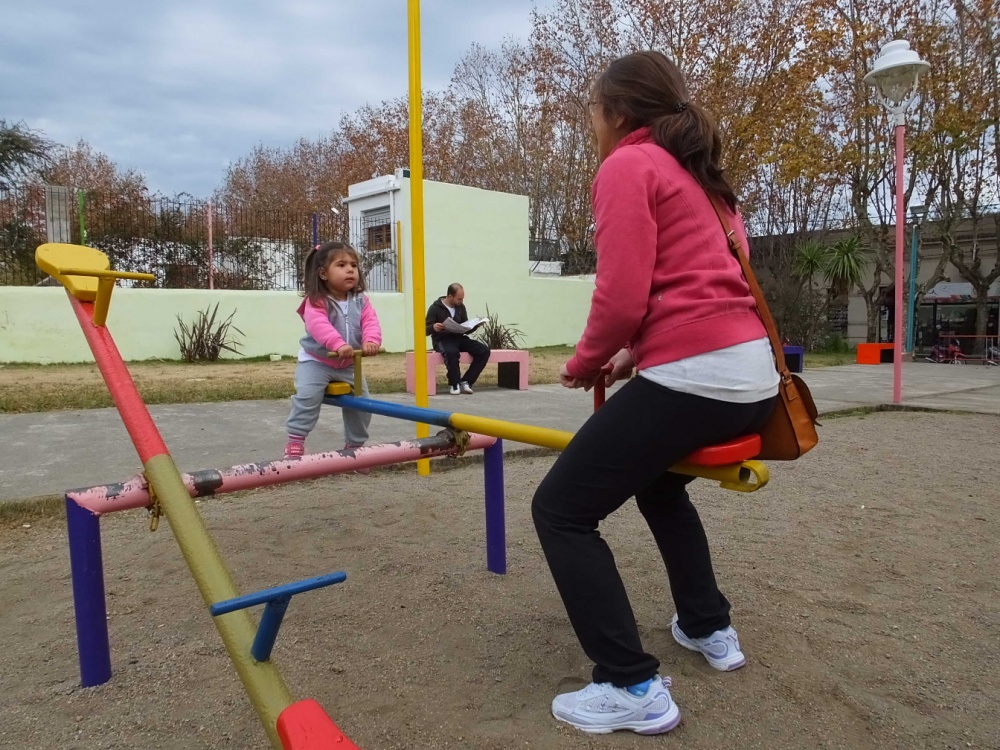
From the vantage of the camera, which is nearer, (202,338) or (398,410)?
(398,410)

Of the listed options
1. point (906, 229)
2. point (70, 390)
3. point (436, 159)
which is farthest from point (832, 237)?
point (70, 390)

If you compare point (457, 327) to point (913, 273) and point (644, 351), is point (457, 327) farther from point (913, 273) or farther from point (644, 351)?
point (913, 273)

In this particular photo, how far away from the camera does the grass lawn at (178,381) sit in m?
6.47

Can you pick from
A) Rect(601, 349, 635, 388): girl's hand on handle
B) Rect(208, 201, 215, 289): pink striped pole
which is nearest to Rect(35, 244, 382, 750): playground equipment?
Rect(601, 349, 635, 388): girl's hand on handle

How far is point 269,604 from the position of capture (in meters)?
1.26

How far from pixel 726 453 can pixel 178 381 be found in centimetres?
781

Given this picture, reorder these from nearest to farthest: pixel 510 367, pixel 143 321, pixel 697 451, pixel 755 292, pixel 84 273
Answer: pixel 697 451 < pixel 755 292 < pixel 84 273 < pixel 510 367 < pixel 143 321

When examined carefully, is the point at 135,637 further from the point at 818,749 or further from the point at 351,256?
the point at 351,256

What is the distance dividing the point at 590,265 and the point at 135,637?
69.9 ft

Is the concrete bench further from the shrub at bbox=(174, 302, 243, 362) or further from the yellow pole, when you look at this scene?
the shrub at bbox=(174, 302, 243, 362)

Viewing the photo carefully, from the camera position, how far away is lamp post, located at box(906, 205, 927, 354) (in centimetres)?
1650

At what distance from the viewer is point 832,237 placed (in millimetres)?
22062

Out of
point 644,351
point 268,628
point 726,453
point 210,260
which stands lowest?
point 268,628

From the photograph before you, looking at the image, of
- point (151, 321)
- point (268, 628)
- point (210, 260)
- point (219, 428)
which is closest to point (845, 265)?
point (210, 260)
